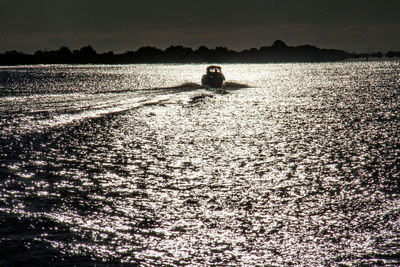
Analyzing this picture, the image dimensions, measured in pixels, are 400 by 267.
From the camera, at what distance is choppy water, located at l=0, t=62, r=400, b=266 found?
62.5 ft

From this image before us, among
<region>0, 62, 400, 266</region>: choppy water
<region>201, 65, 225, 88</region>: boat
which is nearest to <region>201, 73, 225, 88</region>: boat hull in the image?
<region>201, 65, 225, 88</region>: boat

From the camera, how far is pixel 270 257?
18.5m

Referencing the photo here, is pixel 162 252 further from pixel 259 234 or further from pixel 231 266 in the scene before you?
pixel 259 234

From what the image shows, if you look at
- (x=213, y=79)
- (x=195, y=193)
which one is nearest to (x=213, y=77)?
(x=213, y=79)

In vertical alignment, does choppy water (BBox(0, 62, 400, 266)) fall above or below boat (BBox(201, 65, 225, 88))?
below

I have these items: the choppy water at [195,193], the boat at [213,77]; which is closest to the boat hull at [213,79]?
the boat at [213,77]

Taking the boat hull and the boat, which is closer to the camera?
the boat

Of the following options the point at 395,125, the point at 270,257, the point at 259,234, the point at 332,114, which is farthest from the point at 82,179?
the point at 332,114

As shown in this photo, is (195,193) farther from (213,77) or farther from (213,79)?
(213,79)

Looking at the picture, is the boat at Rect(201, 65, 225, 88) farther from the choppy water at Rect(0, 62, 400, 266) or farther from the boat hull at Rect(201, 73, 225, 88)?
the choppy water at Rect(0, 62, 400, 266)

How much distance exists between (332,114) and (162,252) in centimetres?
5983

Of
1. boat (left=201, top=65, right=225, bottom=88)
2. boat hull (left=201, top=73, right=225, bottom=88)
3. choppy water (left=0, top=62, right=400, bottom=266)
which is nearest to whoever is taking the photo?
choppy water (left=0, top=62, right=400, bottom=266)

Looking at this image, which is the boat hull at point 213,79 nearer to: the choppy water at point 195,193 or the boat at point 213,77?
the boat at point 213,77

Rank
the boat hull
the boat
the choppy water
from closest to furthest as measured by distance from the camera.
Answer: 1. the choppy water
2. the boat
3. the boat hull
